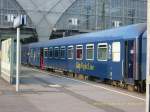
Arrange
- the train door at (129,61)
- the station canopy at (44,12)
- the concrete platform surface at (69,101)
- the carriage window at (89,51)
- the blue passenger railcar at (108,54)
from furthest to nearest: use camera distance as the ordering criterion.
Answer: the station canopy at (44,12) → the carriage window at (89,51) → the train door at (129,61) → the blue passenger railcar at (108,54) → the concrete platform surface at (69,101)

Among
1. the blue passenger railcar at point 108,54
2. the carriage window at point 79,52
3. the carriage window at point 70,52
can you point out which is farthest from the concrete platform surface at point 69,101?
the carriage window at point 70,52

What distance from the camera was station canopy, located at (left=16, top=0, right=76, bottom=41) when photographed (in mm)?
118312

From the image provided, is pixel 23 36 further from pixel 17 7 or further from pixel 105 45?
pixel 105 45

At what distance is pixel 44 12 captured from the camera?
4683 inches

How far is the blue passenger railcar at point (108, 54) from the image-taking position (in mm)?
22078

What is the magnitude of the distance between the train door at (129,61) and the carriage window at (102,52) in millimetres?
3549

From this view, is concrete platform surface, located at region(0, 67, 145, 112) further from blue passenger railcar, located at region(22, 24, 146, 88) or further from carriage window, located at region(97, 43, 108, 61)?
carriage window, located at region(97, 43, 108, 61)

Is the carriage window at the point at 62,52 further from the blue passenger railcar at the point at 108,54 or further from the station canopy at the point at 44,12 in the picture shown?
the station canopy at the point at 44,12

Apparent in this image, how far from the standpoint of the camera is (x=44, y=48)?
49.3m

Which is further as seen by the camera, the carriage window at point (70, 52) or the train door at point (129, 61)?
the carriage window at point (70, 52)

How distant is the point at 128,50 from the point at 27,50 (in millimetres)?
42439

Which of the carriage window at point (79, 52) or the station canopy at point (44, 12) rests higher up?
the station canopy at point (44, 12)

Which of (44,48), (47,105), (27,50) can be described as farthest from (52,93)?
(27,50)

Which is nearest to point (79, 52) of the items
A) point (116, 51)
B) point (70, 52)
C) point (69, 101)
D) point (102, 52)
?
point (70, 52)
